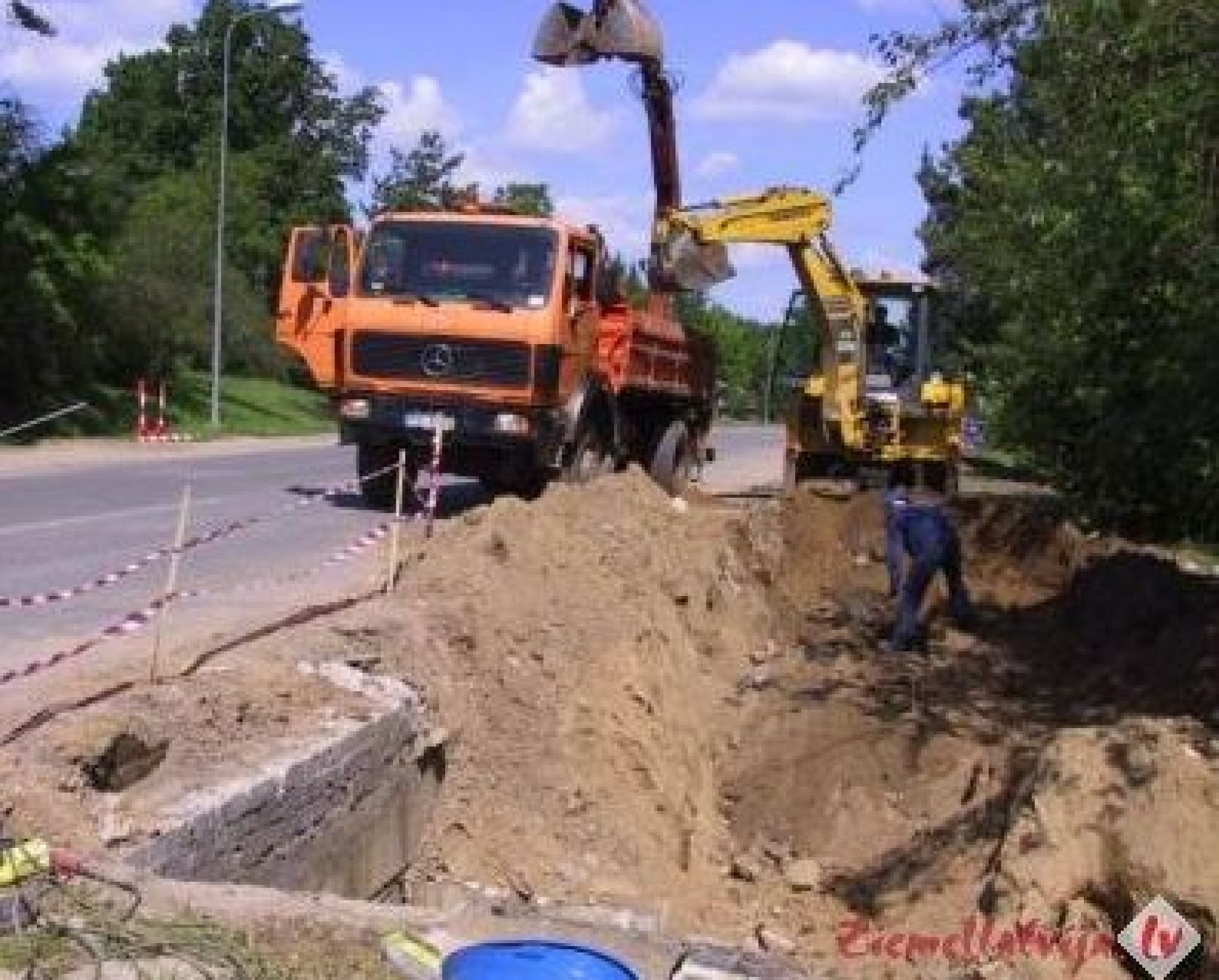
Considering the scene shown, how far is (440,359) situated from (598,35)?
12.9 feet

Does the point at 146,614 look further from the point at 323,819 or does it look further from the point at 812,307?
the point at 812,307

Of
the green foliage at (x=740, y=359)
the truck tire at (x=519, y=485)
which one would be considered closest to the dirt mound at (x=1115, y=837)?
the truck tire at (x=519, y=485)

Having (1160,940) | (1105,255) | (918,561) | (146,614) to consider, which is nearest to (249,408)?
(1105,255)

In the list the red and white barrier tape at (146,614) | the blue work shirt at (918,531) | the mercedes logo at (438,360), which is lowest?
the red and white barrier tape at (146,614)

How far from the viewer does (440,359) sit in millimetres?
17047

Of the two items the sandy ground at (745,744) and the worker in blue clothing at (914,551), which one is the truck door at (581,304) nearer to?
the sandy ground at (745,744)

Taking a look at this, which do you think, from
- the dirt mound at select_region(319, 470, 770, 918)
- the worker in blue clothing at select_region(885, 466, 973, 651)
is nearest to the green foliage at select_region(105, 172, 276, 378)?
the dirt mound at select_region(319, 470, 770, 918)

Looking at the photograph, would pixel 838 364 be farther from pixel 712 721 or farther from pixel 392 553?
pixel 392 553

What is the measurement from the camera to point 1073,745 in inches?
375

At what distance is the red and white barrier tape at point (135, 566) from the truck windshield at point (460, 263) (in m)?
1.71

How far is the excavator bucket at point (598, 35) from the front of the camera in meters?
18.2

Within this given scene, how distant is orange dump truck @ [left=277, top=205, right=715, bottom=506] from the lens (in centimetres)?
1691

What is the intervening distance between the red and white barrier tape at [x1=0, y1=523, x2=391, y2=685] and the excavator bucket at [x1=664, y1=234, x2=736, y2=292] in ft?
13.4

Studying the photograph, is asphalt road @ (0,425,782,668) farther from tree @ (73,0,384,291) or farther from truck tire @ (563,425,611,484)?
tree @ (73,0,384,291)
